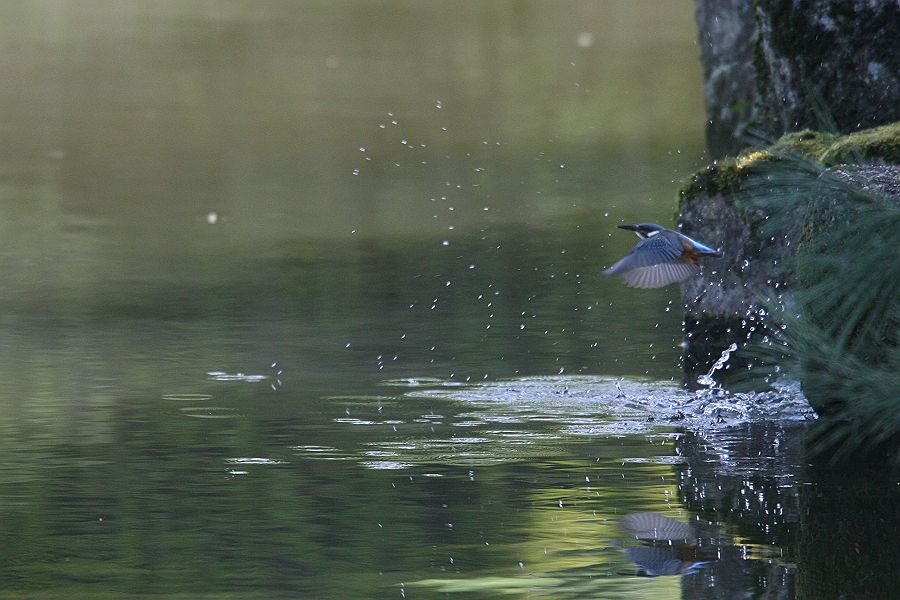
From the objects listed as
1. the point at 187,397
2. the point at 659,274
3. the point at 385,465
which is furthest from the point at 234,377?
the point at 659,274

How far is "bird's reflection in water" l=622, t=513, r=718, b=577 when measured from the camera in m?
6.53

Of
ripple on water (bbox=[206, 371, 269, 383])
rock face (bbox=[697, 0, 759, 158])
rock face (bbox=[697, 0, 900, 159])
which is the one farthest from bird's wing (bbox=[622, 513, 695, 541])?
rock face (bbox=[697, 0, 759, 158])

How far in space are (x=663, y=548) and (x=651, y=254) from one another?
184 centimetres

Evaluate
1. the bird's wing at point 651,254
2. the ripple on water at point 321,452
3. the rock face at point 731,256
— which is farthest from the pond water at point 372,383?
the bird's wing at point 651,254

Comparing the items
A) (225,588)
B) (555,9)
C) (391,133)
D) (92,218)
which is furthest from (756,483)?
(555,9)

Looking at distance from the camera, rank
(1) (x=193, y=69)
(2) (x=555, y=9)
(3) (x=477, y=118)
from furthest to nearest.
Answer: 1. (2) (x=555, y=9)
2. (1) (x=193, y=69)
3. (3) (x=477, y=118)

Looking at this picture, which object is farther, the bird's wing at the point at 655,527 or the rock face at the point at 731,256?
the rock face at the point at 731,256

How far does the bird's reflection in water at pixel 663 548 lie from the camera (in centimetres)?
653

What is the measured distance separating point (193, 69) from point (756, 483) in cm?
2210

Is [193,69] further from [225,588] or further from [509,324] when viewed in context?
[225,588]

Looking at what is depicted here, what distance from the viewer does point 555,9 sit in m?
→ 41.3

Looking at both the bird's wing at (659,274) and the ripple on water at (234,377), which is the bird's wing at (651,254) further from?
the ripple on water at (234,377)

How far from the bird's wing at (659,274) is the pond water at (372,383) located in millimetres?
544

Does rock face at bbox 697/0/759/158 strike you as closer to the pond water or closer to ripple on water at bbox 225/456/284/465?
the pond water
